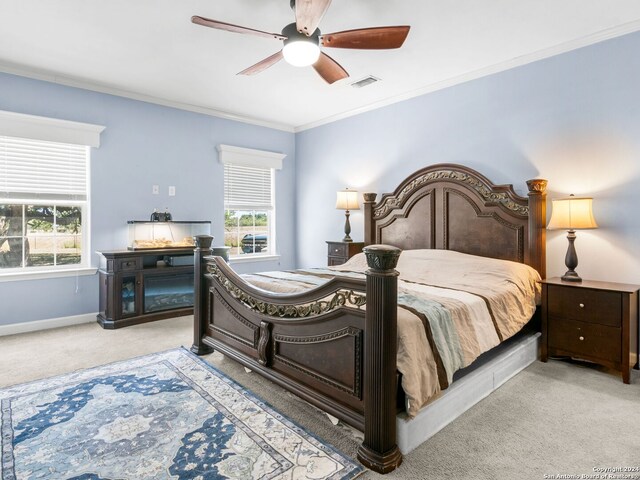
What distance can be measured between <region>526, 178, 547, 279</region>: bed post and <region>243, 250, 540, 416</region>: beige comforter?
0.16 metres

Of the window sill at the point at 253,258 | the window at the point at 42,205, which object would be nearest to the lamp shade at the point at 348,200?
the window sill at the point at 253,258

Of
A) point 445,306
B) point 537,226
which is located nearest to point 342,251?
point 537,226

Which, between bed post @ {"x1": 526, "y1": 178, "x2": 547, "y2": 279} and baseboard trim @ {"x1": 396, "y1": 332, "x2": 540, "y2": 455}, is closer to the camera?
baseboard trim @ {"x1": 396, "y1": 332, "x2": 540, "y2": 455}

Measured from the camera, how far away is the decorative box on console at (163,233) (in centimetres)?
430

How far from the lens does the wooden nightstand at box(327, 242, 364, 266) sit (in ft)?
15.1

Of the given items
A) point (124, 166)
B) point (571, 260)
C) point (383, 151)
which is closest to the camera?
point (571, 260)

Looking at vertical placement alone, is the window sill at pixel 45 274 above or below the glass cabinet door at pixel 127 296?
above

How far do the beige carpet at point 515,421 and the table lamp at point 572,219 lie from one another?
2.57 ft

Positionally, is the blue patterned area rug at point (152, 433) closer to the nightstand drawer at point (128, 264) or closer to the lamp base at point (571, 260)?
the nightstand drawer at point (128, 264)

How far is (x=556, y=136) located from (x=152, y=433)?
380 centimetres

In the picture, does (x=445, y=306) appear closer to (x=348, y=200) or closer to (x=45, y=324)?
→ (x=348, y=200)

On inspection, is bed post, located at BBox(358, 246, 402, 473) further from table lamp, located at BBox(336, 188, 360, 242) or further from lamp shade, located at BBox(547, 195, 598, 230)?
table lamp, located at BBox(336, 188, 360, 242)

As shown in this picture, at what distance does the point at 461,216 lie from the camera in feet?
12.3

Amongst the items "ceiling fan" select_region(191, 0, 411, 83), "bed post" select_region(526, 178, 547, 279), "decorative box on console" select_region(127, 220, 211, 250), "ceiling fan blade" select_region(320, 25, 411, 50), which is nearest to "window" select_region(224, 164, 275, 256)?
"decorative box on console" select_region(127, 220, 211, 250)
